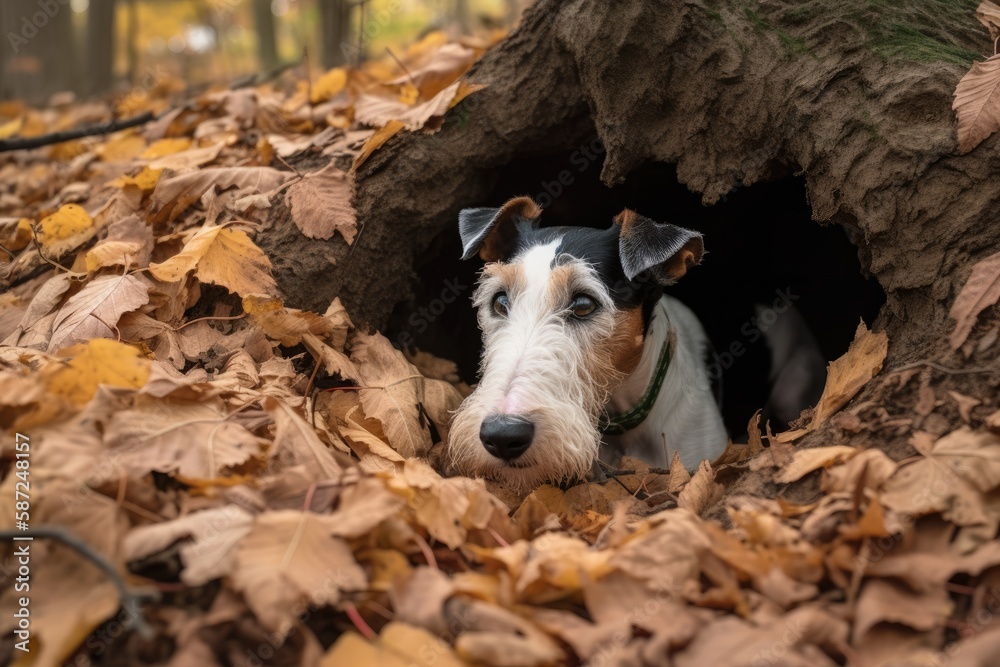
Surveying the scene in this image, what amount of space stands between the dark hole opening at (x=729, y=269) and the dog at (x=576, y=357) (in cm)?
82

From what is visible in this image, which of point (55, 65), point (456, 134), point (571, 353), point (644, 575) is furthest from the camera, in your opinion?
point (55, 65)

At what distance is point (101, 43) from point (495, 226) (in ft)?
34.1

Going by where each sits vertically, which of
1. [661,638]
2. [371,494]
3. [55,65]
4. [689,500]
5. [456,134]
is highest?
[55,65]

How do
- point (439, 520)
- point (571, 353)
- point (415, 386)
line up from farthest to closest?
point (415, 386)
point (571, 353)
point (439, 520)

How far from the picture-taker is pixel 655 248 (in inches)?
141

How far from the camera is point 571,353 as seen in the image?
3.50m

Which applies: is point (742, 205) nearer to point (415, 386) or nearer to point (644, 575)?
point (415, 386)

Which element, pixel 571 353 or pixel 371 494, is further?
pixel 571 353

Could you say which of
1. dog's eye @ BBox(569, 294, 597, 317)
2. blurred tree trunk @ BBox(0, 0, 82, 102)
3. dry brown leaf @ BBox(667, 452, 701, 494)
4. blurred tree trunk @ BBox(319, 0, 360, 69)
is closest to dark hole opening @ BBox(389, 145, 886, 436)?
dog's eye @ BBox(569, 294, 597, 317)

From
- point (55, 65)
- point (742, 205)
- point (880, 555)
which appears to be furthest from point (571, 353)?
point (55, 65)

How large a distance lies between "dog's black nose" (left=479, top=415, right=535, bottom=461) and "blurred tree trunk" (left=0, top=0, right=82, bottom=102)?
9958mm

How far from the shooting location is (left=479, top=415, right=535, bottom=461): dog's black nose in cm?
316

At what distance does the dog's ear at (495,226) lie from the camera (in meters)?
3.97

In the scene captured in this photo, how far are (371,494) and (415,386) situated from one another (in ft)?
5.24
